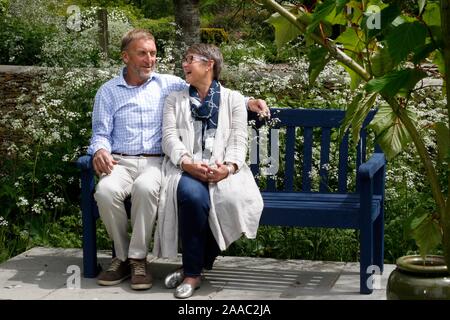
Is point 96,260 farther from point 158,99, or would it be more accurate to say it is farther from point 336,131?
point 336,131

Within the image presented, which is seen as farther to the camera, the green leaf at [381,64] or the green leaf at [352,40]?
the green leaf at [352,40]

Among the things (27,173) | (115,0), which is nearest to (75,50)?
(27,173)

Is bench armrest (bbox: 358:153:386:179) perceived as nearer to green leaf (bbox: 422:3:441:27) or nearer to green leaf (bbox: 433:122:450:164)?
green leaf (bbox: 433:122:450:164)

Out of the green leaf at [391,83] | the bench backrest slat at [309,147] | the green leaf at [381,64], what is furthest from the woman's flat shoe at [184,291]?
the green leaf at [391,83]

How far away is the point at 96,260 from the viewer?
5.62 m

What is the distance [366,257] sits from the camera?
518cm

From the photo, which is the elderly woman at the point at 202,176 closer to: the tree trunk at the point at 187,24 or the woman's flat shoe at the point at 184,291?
the woman's flat shoe at the point at 184,291

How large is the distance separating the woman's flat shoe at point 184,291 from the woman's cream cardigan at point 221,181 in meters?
0.20

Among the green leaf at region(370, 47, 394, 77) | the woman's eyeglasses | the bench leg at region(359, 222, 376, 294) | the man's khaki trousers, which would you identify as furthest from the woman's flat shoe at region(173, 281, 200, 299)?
the green leaf at region(370, 47, 394, 77)

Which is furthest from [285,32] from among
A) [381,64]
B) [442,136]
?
[442,136]

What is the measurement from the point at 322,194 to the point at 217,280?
31.0 inches

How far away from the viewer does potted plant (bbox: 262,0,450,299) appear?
281cm

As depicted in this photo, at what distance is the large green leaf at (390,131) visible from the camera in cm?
341

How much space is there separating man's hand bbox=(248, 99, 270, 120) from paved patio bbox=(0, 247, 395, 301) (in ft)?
2.96
